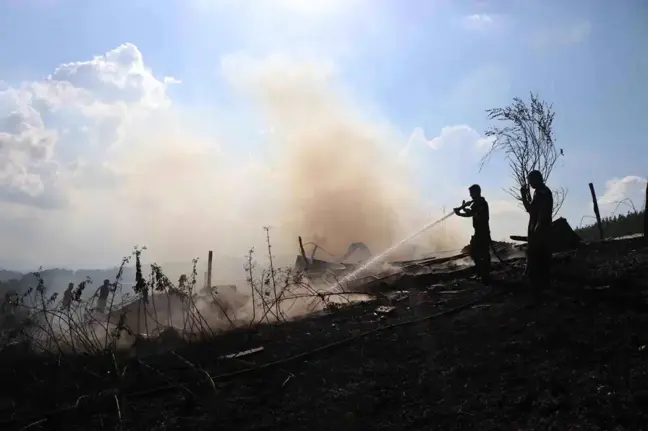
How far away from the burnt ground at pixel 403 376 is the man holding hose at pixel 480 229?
4.32ft

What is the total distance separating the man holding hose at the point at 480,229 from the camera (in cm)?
882

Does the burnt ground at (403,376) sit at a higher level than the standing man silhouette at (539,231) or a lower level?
lower

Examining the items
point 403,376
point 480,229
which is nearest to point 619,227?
point 480,229

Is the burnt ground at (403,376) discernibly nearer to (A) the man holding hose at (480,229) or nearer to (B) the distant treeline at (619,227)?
(A) the man holding hose at (480,229)

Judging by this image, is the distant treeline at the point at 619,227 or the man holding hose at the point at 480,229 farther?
the distant treeline at the point at 619,227

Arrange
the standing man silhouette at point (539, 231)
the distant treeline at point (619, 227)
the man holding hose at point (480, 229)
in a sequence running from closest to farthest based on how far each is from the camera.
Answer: the standing man silhouette at point (539, 231), the man holding hose at point (480, 229), the distant treeline at point (619, 227)

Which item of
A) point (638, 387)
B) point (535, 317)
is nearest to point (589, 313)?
point (535, 317)

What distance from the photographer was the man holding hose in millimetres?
8820

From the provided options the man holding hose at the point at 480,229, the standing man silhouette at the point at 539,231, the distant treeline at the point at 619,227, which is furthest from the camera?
the distant treeline at the point at 619,227

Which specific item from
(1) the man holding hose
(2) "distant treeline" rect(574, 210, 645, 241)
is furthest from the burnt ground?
(2) "distant treeline" rect(574, 210, 645, 241)

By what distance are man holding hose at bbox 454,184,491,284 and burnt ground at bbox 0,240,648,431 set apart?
132 centimetres

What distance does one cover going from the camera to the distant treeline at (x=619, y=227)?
→ 58.9 ft

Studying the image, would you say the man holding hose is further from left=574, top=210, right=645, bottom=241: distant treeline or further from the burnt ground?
left=574, top=210, right=645, bottom=241: distant treeline

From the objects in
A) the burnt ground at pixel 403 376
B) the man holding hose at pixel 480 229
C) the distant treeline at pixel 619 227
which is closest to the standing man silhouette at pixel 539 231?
the burnt ground at pixel 403 376
